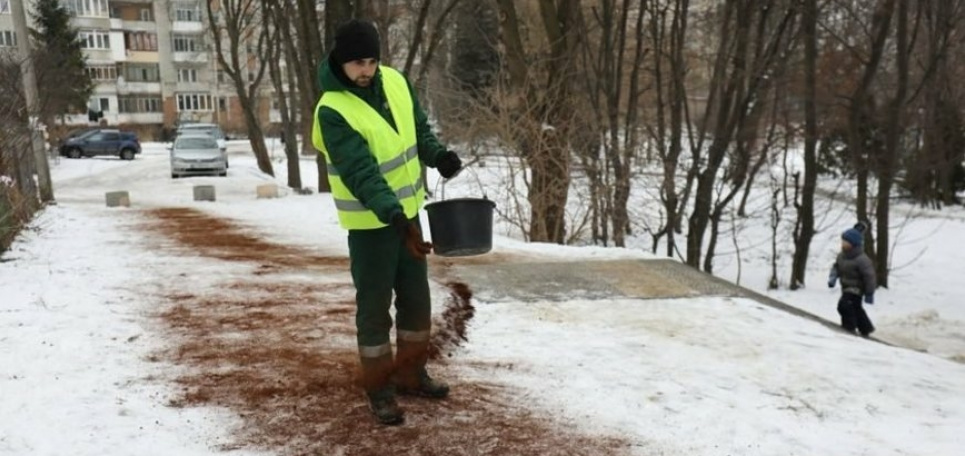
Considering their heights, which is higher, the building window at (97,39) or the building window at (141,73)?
the building window at (97,39)

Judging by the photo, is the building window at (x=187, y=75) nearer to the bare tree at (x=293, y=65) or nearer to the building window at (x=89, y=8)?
the building window at (x=89, y=8)

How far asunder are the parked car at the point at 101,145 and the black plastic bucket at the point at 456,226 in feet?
119

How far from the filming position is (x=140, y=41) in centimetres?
6262

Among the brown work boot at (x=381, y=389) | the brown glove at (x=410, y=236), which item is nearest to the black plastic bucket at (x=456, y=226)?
the brown glove at (x=410, y=236)

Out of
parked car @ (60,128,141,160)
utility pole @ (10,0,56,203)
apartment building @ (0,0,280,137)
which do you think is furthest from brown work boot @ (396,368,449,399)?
apartment building @ (0,0,280,137)

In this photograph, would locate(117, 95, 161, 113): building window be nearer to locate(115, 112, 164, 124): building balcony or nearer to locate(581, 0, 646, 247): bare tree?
locate(115, 112, 164, 124): building balcony

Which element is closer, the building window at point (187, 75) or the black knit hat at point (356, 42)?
the black knit hat at point (356, 42)

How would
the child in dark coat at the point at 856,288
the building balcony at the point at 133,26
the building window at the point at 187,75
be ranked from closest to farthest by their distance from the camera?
the child in dark coat at the point at 856,288 → the building balcony at the point at 133,26 → the building window at the point at 187,75

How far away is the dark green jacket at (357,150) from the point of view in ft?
11.3

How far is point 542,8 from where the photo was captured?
15.1m

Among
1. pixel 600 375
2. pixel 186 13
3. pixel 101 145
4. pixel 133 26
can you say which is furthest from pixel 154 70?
pixel 600 375

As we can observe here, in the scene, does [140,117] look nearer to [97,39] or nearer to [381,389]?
[97,39]

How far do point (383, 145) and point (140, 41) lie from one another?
6587 cm

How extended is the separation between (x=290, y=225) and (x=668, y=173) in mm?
7118
